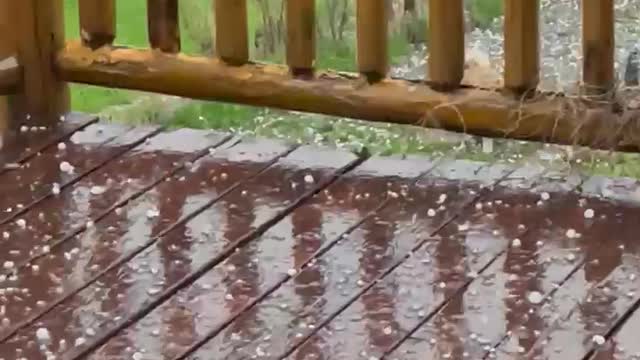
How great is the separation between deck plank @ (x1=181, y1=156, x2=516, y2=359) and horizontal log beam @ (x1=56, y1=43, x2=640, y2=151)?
111 millimetres

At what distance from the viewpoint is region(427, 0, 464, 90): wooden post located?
99.8 inches

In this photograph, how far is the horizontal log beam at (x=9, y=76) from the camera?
2.87 metres

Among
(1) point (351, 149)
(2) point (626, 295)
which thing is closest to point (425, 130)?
(1) point (351, 149)

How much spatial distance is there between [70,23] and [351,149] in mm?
1616

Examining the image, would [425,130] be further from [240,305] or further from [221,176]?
[240,305]

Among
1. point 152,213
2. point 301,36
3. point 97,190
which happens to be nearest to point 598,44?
point 301,36

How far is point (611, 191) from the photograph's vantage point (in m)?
2.52

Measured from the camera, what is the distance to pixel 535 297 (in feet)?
7.11

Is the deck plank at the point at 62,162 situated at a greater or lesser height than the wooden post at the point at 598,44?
lesser

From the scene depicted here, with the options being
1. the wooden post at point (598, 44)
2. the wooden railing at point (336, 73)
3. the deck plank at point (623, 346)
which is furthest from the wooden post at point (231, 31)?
the deck plank at point (623, 346)

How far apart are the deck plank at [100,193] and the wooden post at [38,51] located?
0.73 ft

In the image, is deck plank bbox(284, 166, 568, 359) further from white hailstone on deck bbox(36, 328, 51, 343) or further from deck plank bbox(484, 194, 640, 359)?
white hailstone on deck bbox(36, 328, 51, 343)

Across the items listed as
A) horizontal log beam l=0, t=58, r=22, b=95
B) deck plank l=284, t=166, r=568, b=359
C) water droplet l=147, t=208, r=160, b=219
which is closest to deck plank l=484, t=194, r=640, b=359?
deck plank l=284, t=166, r=568, b=359

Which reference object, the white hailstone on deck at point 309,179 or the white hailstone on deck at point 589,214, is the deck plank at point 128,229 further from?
the white hailstone on deck at point 589,214
